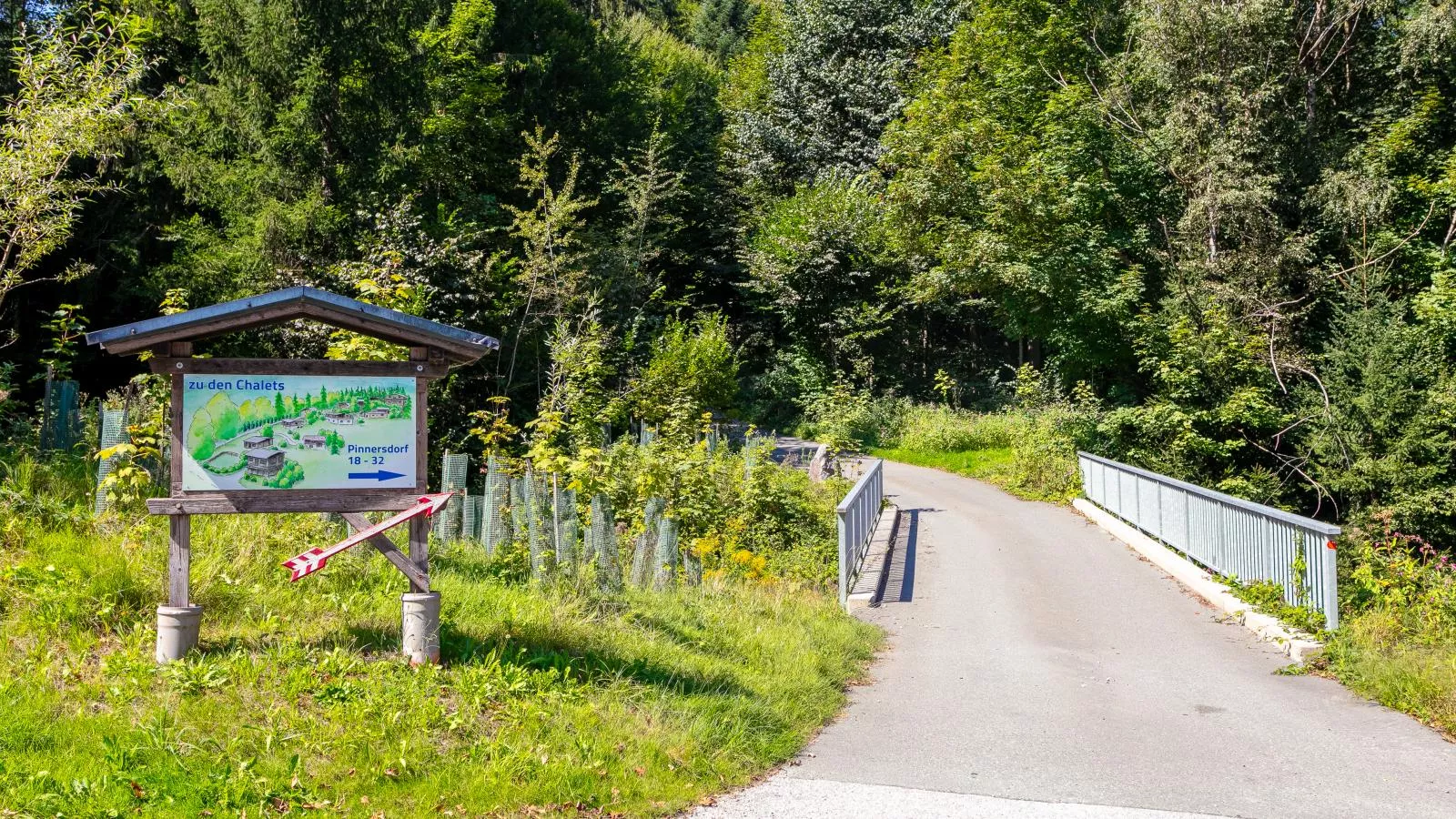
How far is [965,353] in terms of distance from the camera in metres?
42.7

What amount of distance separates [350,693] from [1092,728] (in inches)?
210

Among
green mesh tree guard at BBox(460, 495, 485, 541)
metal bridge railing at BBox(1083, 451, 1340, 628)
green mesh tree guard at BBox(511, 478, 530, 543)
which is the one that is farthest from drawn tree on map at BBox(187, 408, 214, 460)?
metal bridge railing at BBox(1083, 451, 1340, 628)

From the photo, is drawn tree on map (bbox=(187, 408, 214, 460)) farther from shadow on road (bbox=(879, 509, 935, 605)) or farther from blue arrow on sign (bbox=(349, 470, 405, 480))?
shadow on road (bbox=(879, 509, 935, 605))

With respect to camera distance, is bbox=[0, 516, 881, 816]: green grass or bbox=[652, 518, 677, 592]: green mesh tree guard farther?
bbox=[652, 518, 677, 592]: green mesh tree guard

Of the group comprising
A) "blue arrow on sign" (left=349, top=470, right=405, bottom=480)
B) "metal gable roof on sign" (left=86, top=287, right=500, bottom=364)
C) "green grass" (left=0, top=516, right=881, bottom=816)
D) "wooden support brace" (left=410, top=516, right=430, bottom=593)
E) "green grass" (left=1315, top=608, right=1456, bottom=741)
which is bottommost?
"green grass" (left=1315, top=608, right=1456, bottom=741)

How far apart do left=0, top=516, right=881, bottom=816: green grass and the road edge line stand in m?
4.64

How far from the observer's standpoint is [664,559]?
1041 centimetres

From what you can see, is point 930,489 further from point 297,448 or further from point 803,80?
point 803,80

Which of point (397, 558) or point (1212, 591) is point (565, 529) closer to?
point (397, 558)

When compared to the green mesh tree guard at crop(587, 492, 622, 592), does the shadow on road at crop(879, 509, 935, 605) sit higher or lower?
lower

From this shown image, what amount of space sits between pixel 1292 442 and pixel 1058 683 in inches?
637

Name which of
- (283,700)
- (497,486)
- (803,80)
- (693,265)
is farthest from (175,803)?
(803,80)

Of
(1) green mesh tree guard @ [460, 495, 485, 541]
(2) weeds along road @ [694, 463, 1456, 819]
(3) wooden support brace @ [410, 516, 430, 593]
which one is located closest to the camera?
(2) weeds along road @ [694, 463, 1456, 819]

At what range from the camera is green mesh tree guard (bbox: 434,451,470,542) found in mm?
10219
